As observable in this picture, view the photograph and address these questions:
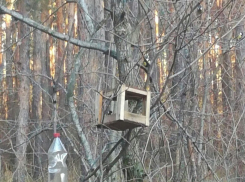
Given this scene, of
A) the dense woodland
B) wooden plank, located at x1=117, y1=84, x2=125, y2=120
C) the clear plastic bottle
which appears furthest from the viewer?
the clear plastic bottle

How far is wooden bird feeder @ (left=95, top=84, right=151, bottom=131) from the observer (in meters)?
3.38

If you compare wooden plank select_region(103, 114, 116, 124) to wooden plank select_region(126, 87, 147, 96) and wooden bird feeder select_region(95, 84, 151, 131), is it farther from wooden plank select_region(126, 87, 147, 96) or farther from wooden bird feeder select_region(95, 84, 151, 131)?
wooden plank select_region(126, 87, 147, 96)

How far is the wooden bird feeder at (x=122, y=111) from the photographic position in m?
3.38

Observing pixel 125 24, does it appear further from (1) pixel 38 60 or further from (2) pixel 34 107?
(2) pixel 34 107

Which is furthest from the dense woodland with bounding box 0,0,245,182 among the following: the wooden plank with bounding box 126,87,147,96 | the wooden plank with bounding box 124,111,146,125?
the wooden plank with bounding box 124,111,146,125

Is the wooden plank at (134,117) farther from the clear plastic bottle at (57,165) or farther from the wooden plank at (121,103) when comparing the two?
the clear plastic bottle at (57,165)

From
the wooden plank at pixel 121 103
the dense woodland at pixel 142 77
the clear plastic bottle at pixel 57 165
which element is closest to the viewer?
the wooden plank at pixel 121 103

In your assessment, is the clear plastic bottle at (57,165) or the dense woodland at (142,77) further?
the clear plastic bottle at (57,165)

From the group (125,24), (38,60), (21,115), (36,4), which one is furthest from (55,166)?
(38,60)

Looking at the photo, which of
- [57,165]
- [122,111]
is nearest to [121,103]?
[122,111]

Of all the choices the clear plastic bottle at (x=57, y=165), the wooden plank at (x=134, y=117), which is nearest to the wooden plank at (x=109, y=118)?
the wooden plank at (x=134, y=117)

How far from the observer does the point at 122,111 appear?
133 inches

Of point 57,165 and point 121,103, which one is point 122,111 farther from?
point 57,165

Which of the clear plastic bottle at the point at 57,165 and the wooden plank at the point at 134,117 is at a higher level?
the wooden plank at the point at 134,117
